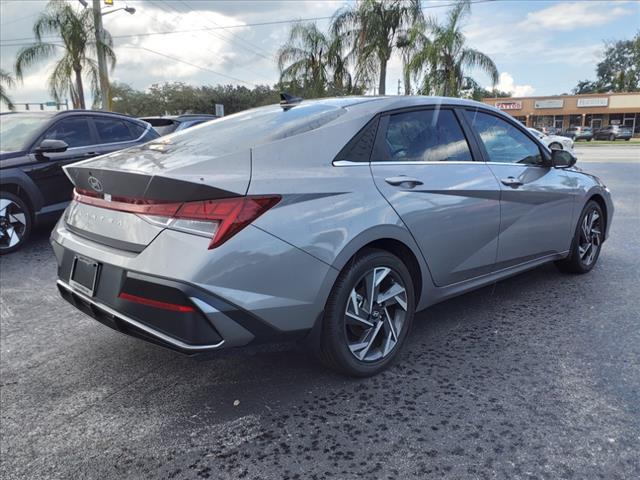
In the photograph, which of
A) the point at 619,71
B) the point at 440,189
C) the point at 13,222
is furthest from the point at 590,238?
the point at 619,71

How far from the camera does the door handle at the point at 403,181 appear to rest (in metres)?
2.99

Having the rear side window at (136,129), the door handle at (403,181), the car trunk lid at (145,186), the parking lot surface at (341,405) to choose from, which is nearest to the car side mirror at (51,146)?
the rear side window at (136,129)

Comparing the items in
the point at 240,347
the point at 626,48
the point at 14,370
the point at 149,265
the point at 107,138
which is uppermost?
the point at 626,48

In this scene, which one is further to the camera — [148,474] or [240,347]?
[240,347]

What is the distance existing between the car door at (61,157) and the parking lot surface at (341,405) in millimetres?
2578

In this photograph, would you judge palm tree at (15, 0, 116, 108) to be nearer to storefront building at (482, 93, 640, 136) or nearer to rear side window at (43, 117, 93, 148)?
rear side window at (43, 117, 93, 148)

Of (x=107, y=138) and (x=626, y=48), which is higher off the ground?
(x=626, y=48)

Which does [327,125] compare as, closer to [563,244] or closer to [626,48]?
[563,244]

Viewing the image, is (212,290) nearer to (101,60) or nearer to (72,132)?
(72,132)

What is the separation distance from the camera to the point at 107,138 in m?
7.17

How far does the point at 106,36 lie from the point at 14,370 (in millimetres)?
20445

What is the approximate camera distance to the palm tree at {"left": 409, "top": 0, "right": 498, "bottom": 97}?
71.5 ft

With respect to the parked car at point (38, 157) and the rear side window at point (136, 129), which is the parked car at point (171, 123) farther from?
the parked car at point (38, 157)

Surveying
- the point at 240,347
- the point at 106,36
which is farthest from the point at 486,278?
the point at 106,36
